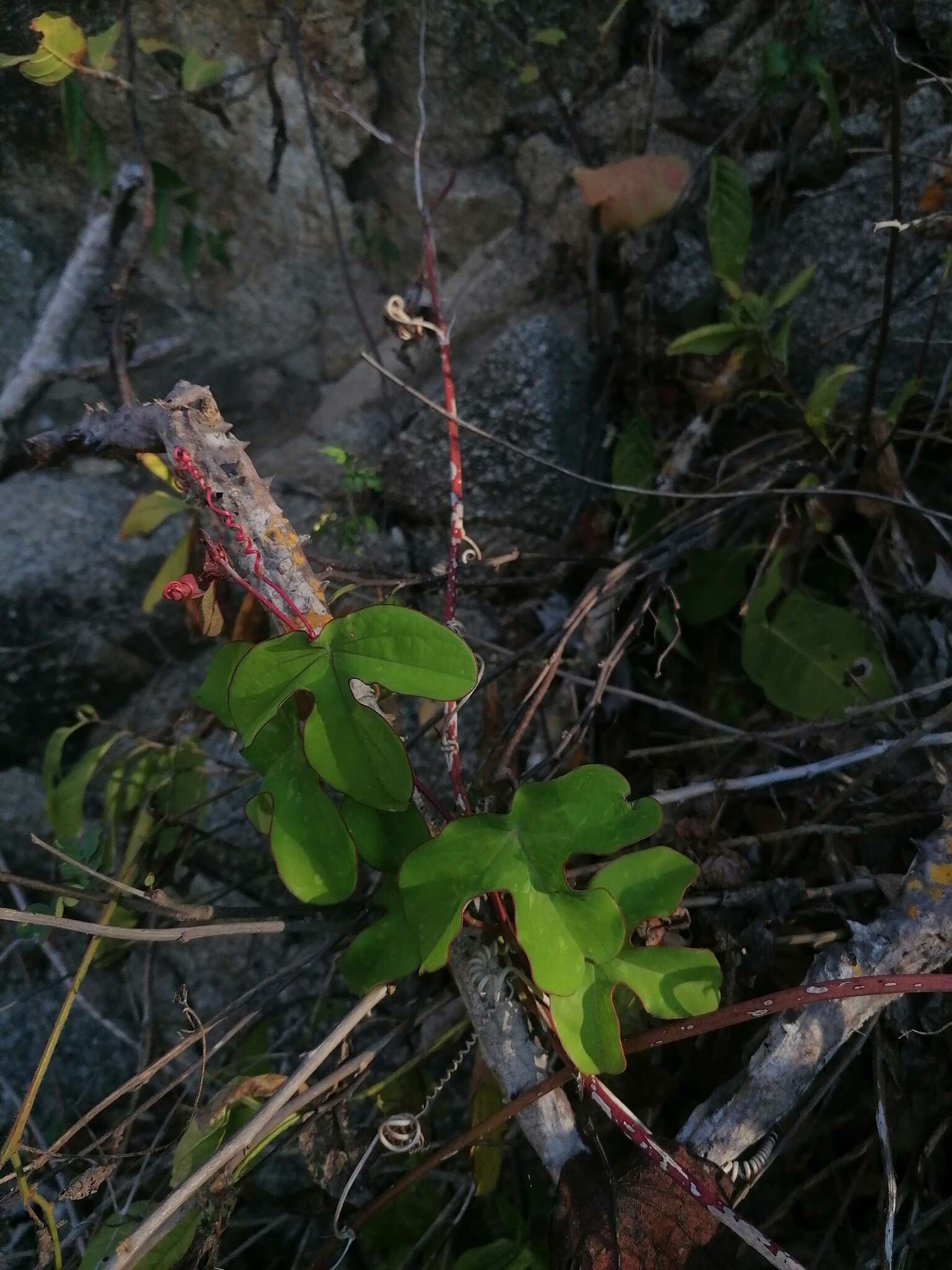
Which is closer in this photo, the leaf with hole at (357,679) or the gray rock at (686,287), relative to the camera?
the leaf with hole at (357,679)

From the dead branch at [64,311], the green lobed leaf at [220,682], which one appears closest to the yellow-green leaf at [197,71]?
the dead branch at [64,311]

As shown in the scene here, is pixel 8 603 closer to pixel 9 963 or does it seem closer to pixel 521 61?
pixel 9 963

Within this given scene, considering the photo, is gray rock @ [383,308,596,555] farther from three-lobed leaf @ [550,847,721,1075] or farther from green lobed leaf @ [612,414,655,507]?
three-lobed leaf @ [550,847,721,1075]

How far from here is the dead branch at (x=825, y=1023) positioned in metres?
0.76

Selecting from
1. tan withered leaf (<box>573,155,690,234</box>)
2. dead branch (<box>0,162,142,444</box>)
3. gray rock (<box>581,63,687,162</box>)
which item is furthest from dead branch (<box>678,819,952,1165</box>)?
dead branch (<box>0,162,142,444</box>)

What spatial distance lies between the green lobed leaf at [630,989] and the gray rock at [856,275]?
35.5 inches

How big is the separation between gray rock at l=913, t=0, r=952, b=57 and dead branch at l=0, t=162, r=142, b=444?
1229 millimetres

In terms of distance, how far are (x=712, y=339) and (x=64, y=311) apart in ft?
3.39

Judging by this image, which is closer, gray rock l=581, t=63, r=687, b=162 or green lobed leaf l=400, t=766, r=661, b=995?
green lobed leaf l=400, t=766, r=661, b=995

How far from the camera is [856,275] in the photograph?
4.06ft

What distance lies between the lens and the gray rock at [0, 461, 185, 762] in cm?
138

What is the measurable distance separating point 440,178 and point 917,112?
0.75m

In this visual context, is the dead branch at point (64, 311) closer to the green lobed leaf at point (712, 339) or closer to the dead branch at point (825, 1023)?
the green lobed leaf at point (712, 339)

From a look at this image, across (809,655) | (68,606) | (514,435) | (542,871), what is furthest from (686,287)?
(68,606)
